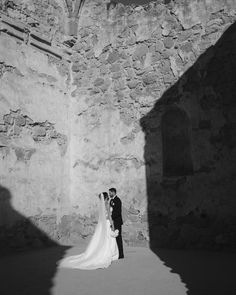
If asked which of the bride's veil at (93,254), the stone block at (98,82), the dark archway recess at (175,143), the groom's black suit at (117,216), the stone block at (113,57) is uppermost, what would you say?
the stone block at (113,57)

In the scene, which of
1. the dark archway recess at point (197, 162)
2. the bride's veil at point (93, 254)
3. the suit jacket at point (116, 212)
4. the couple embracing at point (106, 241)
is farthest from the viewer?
the dark archway recess at point (197, 162)

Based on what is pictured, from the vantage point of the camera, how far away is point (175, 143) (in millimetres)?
7395

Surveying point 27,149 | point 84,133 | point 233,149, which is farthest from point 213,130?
point 27,149

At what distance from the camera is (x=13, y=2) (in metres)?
7.45

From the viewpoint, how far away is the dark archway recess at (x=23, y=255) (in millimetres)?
4270

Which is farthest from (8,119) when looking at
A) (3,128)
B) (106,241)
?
(106,241)

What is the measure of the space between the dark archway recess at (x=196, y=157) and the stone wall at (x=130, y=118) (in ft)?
0.06

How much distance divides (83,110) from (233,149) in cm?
346

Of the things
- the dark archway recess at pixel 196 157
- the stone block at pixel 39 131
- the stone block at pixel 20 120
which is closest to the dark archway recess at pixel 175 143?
the dark archway recess at pixel 196 157

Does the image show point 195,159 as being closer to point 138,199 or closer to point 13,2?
point 138,199

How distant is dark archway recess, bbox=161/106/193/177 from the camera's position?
7.23 metres

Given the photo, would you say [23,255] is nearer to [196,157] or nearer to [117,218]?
[117,218]

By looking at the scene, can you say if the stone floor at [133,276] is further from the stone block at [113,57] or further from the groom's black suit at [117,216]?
the stone block at [113,57]

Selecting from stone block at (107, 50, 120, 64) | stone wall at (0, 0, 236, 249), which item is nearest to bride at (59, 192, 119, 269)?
stone wall at (0, 0, 236, 249)
